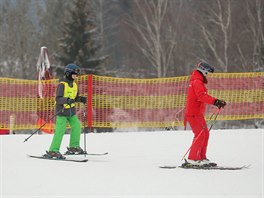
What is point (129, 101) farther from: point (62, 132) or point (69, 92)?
point (62, 132)

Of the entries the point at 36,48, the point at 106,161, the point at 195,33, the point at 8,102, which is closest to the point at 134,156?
the point at 106,161

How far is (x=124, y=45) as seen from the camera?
47.3 meters

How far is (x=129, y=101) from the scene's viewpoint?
755 inches

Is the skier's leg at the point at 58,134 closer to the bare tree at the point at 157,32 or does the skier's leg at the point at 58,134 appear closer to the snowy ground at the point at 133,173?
the snowy ground at the point at 133,173

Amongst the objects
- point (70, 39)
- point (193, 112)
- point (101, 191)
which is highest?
point (70, 39)

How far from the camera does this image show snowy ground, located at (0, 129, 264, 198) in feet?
19.9

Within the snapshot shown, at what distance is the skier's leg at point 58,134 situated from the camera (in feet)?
30.0

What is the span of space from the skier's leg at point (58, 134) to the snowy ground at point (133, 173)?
1.74ft

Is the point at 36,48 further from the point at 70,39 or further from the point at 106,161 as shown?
the point at 106,161

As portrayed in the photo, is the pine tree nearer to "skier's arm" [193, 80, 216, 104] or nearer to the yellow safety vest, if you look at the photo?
the yellow safety vest

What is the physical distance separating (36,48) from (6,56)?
3.59 meters

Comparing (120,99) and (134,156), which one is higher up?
(120,99)

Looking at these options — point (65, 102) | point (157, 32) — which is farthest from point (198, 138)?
point (157, 32)

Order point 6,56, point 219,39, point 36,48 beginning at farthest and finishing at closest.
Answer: point 36,48
point 6,56
point 219,39
